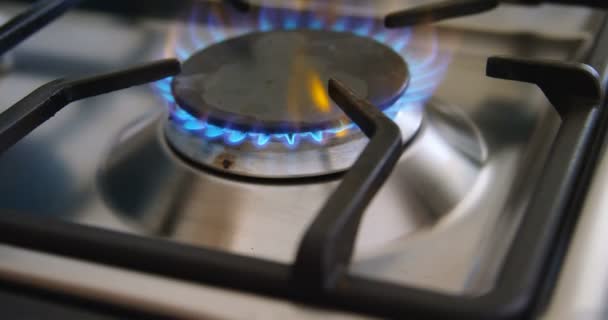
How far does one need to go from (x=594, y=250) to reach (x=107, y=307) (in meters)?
0.27

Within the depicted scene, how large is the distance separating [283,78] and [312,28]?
131 mm

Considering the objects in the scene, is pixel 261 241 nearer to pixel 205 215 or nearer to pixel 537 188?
pixel 205 215

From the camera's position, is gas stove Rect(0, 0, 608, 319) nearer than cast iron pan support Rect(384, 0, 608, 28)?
Yes

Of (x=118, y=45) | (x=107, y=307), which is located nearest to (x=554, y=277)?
(x=107, y=307)

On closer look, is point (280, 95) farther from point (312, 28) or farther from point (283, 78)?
point (312, 28)

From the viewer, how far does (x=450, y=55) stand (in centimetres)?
68

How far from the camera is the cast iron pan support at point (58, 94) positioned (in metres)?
0.45

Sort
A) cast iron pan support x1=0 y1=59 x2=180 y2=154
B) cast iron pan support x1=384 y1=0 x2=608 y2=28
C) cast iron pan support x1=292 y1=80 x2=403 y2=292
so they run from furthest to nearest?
cast iron pan support x1=384 y1=0 x2=608 y2=28
cast iron pan support x1=0 y1=59 x2=180 y2=154
cast iron pan support x1=292 y1=80 x2=403 y2=292

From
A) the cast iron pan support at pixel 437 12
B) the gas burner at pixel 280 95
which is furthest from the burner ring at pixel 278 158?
the cast iron pan support at pixel 437 12

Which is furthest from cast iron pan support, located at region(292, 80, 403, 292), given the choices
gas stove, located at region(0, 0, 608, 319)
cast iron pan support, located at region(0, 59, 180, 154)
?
cast iron pan support, located at region(0, 59, 180, 154)

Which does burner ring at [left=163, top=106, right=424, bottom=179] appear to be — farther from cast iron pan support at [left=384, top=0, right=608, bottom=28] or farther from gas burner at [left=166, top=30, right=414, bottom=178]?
cast iron pan support at [left=384, top=0, right=608, bottom=28]

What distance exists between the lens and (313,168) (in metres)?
0.47

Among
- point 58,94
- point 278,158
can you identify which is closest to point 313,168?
point 278,158

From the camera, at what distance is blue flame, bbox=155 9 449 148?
483 mm
